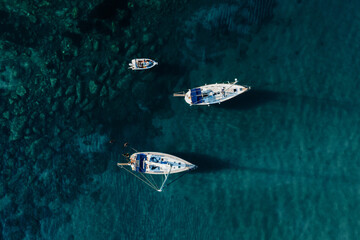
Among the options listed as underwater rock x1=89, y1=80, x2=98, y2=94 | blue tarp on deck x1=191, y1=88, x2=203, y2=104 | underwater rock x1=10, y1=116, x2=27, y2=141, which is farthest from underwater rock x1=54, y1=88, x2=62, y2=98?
blue tarp on deck x1=191, y1=88, x2=203, y2=104

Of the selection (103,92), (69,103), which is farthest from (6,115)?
(103,92)

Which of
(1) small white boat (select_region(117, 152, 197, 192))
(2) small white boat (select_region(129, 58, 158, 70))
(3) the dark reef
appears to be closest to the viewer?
(1) small white boat (select_region(117, 152, 197, 192))

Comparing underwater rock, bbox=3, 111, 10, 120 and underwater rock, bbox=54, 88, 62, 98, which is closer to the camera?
underwater rock, bbox=54, 88, 62, 98

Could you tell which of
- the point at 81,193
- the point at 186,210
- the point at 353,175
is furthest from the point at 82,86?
the point at 353,175

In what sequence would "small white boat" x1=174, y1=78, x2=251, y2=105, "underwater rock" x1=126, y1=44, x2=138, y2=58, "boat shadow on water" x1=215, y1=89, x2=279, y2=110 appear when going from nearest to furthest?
"small white boat" x1=174, y1=78, x2=251, y2=105
"boat shadow on water" x1=215, y1=89, x2=279, y2=110
"underwater rock" x1=126, y1=44, x2=138, y2=58

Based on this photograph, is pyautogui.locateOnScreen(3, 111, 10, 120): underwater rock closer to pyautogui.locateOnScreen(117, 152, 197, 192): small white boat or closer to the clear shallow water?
the clear shallow water

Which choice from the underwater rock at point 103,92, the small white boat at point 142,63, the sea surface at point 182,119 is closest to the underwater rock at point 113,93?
the sea surface at point 182,119

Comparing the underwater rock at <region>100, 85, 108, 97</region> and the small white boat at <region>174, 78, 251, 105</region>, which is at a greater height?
the underwater rock at <region>100, 85, 108, 97</region>
